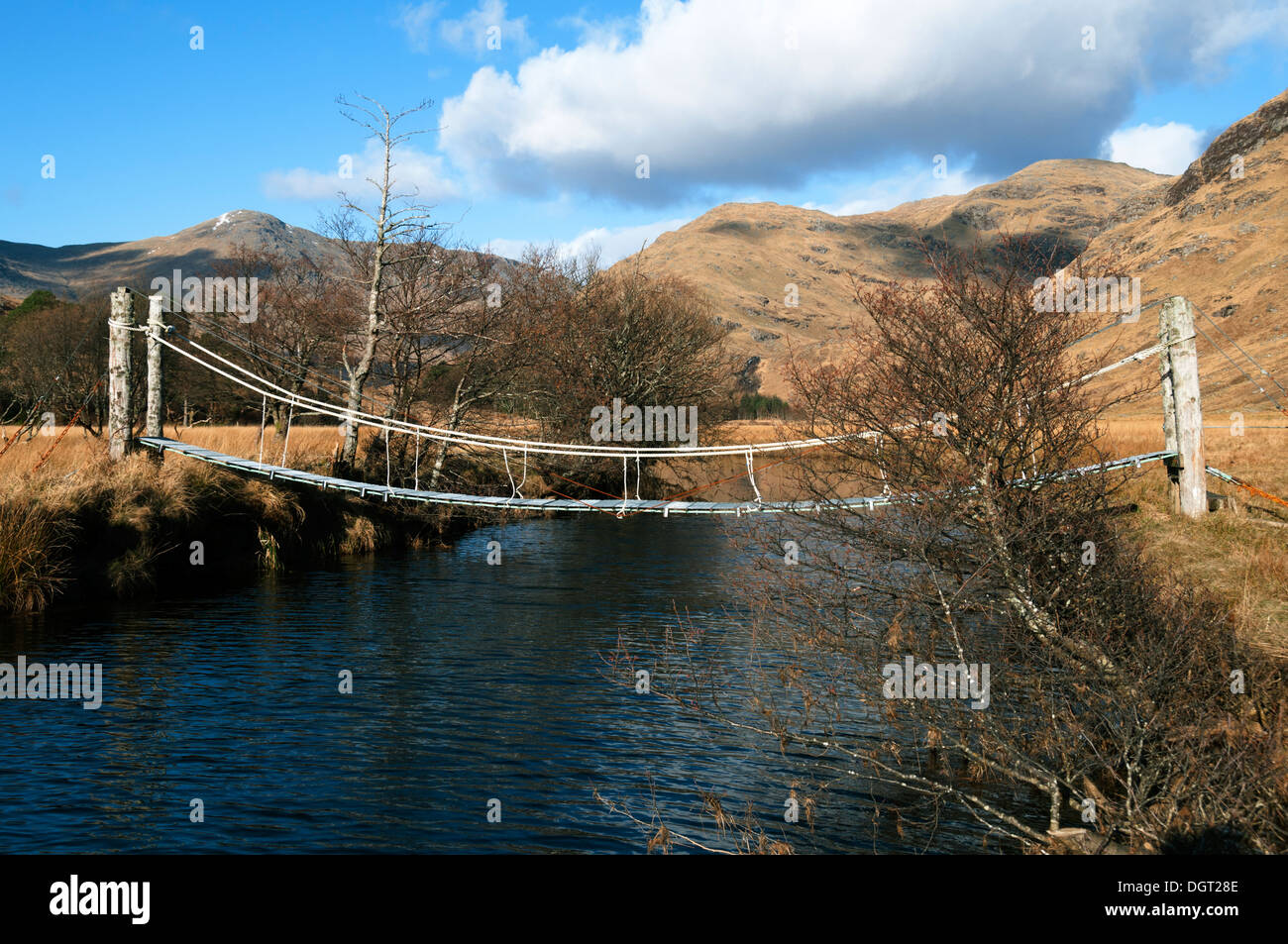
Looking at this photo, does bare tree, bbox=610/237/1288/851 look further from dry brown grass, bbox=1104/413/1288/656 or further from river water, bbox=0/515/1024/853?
dry brown grass, bbox=1104/413/1288/656

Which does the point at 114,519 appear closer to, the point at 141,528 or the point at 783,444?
the point at 141,528

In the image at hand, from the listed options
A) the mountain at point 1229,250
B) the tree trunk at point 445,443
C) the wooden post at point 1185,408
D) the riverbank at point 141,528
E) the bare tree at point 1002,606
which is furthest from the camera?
the mountain at point 1229,250

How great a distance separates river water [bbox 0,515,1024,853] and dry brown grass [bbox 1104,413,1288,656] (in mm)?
4211

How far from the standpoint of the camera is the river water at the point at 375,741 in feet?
21.5

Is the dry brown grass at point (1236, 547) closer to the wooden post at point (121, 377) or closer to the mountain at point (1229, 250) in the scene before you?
the wooden post at point (121, 377)

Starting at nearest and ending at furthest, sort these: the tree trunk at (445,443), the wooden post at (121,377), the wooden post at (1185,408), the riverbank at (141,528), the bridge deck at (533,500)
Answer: the bridge deck at (533,500), the wooden post at (1185,408), the riverbank at (141,528), the wooden post at (121,377), the tree trunk at (445,443)

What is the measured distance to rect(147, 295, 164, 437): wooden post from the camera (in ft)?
51.2

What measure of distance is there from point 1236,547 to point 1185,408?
184 cm

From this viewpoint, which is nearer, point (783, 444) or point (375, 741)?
point (375, 741)

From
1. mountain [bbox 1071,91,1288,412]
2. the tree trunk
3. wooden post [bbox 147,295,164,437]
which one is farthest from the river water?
mountain [bbox 1071,91,1288,412]

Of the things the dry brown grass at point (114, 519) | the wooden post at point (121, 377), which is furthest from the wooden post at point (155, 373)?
the dry brown grass at point (114, 519)

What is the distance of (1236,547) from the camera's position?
1085 cm

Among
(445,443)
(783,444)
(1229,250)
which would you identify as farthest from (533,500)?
(1229,250)

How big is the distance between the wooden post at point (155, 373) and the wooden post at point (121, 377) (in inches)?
14.1
